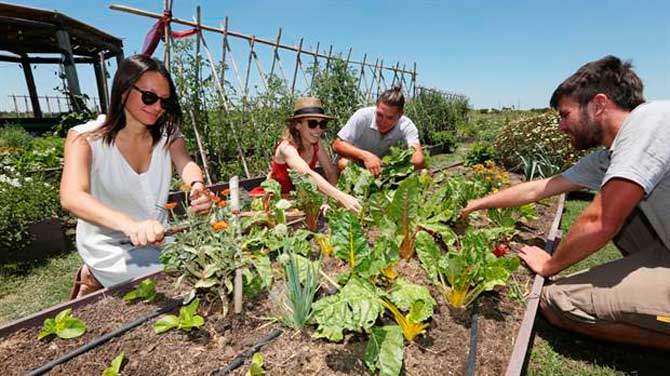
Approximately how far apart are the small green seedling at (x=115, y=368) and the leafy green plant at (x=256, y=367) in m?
0.45

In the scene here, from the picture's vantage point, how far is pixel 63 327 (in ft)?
4.72

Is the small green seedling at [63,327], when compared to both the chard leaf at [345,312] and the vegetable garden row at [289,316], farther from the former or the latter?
the chard leaf at [345,312]

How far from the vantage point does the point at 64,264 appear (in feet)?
10.4

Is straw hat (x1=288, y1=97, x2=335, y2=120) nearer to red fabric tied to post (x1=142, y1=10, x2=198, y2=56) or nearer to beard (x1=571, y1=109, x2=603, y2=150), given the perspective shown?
beard (x1=571, y1=109, x2=603, y2=150)

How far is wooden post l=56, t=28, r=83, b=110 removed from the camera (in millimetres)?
8312

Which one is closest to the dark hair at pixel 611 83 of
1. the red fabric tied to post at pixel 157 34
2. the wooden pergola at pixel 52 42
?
the red fabric tied to post at pixel 157 34

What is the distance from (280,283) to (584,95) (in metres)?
1.98

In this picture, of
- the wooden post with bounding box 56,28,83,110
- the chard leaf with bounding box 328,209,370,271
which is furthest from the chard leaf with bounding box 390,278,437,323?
the wooden post with bounding box 56,28,83,110

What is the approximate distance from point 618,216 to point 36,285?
400 centimetres

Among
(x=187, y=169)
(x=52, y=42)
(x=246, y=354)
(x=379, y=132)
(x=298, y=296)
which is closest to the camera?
(x=246, y=354)

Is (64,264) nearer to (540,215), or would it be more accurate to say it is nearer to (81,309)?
(81,309)

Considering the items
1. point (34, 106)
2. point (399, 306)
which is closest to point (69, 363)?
point (399, 306)

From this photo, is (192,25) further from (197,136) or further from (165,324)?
(165,324)

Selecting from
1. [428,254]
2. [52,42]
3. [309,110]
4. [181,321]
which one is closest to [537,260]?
[428,254]
